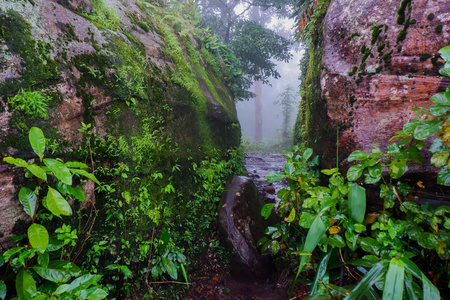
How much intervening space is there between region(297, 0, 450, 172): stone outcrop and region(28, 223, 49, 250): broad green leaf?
3.19m

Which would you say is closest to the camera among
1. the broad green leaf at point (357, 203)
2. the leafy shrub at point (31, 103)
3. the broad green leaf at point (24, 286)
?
the broad green leaf at point (24, 286)

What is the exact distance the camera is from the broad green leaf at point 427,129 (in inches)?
63.4

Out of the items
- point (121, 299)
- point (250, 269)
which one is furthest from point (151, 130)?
point (250, 269)

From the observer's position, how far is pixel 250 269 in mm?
3156

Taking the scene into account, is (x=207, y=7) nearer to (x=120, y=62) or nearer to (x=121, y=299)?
(x=120, y=62)

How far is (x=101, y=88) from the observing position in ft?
9.93

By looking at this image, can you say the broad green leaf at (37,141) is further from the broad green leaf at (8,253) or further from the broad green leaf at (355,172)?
the broad green leaf at (355,172)

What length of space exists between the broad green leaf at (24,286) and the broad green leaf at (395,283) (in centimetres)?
245

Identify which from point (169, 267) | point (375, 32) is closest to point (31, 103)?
point (169, 267)

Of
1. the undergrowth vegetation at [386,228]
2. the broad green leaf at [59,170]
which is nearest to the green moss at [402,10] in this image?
the undergrowth vegetation at [386,228]

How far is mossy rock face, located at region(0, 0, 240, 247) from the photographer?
231 centimetres

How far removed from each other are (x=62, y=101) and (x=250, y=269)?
3.26 meters

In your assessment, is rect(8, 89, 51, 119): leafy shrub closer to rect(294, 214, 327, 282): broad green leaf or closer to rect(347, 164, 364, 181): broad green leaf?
rect(294, 214, 327, 282): broad green leaf

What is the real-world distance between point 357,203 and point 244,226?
6.16 ft
